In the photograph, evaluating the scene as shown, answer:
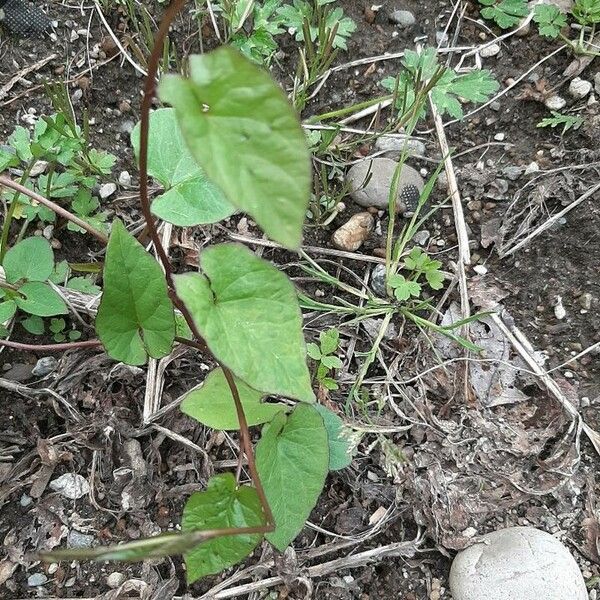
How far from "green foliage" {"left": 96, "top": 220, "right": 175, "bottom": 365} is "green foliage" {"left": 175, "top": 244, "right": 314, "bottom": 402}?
0.31 feet

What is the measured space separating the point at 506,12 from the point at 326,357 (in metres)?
1.03

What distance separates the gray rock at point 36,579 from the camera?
125cm

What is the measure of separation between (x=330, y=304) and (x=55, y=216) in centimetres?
64

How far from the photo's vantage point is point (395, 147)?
1.61 m

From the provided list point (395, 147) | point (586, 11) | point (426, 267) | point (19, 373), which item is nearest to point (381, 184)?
point (395, 147)

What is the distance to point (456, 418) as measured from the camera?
1427 mm

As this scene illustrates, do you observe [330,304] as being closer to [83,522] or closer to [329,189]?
[329,189]

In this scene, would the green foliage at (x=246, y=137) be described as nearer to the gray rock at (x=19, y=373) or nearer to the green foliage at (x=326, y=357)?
the green foliage at (x=326, y=357)

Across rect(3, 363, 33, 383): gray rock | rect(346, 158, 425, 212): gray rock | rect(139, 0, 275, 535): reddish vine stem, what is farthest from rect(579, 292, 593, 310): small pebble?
rect(3, 363, 33, 383): gray rock

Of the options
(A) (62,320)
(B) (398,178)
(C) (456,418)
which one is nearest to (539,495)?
(C) (456,418)

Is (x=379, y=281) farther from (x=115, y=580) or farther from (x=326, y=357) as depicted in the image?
(x=115, y=580)

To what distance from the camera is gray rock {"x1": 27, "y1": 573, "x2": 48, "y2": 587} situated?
4.11 ft

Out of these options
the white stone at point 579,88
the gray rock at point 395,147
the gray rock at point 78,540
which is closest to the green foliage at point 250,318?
the gray rock at point 78,540

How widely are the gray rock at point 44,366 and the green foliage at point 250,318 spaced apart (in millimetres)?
630
